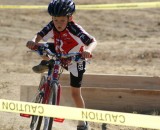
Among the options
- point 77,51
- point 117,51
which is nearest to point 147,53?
point 117,51

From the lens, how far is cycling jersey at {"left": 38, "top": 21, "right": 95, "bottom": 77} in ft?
19.4

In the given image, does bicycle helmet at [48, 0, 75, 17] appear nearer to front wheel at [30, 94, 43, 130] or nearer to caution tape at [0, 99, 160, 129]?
front wheel at [30, 94, 43, 130]

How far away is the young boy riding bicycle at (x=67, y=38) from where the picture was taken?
568cm

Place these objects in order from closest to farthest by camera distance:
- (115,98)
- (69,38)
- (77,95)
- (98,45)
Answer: (69,38) → (77,95) → (115,98) → (98,45)

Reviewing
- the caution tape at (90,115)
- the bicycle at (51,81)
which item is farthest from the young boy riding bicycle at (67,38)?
the caution tape at (90,115)

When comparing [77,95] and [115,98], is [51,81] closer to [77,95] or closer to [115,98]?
[77,95]

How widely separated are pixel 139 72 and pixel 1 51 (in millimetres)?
4051

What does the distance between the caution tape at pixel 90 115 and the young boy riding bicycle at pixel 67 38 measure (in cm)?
86

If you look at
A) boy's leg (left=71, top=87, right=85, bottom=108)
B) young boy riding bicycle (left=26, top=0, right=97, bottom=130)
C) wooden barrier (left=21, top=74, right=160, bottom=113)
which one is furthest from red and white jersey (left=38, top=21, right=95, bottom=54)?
wooden barrier (left=21, top=74, right=160, bottom=113)

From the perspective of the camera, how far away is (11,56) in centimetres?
1202

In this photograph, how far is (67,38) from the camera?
6.02m

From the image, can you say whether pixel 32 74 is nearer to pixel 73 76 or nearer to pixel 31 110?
pixel 73 76

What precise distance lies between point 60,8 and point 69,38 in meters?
0.52

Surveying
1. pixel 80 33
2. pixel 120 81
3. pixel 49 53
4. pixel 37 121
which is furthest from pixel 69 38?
pixel 120 81
